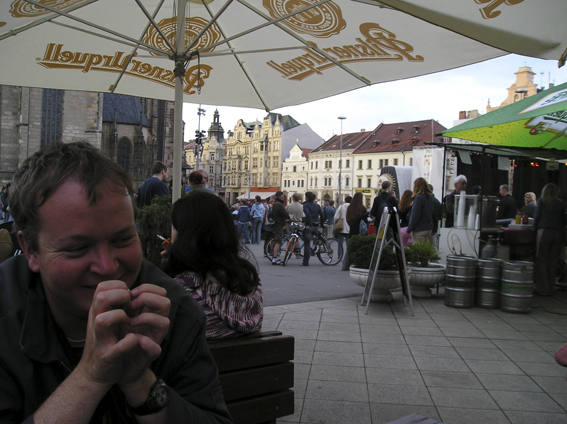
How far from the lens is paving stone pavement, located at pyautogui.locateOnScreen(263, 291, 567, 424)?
146 inches

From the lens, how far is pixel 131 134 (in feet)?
163

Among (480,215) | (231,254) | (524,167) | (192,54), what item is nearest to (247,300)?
(231,254)

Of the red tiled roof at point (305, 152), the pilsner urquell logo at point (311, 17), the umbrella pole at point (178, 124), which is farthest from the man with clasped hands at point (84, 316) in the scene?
the red tiled roof at point (305, 152)

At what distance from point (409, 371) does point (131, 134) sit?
4903 centimetres

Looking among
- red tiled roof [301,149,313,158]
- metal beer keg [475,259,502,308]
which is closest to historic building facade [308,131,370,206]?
red tiled roof [301,149,313,158]

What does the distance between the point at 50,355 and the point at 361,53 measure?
13.5 feet

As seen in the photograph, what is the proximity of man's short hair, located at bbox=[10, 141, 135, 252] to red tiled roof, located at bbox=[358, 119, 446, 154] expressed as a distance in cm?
6912

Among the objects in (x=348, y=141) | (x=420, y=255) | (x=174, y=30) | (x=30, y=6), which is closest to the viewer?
(x=30, y=6)

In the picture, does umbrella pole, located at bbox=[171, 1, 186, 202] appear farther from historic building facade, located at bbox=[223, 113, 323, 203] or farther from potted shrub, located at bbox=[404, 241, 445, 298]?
historic building facade, located at bbox=[223, 113, 323, 203]

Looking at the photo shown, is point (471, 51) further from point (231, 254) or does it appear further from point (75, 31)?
point (75, 31)

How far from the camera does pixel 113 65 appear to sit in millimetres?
5547

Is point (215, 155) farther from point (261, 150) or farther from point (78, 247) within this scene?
point (78, 247)

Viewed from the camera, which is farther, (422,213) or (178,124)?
(422,213)

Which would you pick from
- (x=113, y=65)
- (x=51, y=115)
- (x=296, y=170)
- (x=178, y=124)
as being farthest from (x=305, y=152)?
(x=178, y=124)
